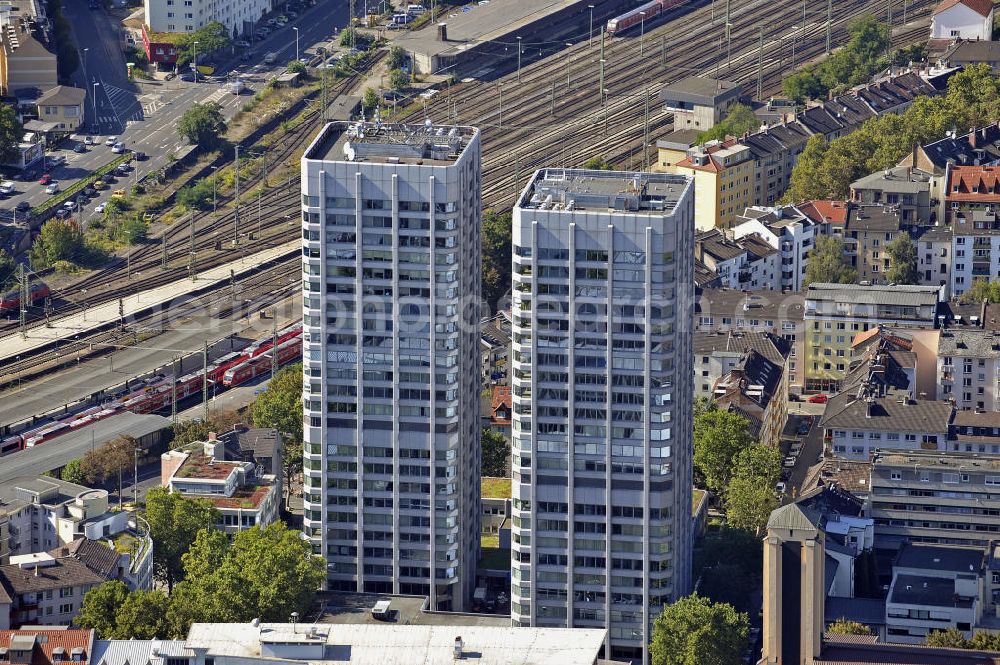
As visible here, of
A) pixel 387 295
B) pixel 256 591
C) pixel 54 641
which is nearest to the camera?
pixel 54 641

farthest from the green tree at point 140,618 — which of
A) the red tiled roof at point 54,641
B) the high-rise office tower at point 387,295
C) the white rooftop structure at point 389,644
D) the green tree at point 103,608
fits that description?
the high-rise office tower at point 387,295

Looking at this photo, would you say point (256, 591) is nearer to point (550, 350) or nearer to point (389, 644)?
point (389, 644)

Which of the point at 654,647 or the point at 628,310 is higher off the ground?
the point at 628,310

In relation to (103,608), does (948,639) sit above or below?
below

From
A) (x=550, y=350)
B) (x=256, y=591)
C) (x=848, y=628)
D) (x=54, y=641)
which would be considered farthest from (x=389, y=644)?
(x=848, y=628)

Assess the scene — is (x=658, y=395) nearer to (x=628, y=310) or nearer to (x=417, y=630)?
(x=628, y=310)

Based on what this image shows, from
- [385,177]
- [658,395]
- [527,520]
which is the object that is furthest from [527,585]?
[385,177]
